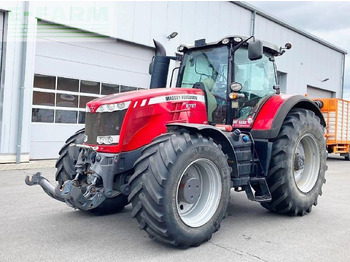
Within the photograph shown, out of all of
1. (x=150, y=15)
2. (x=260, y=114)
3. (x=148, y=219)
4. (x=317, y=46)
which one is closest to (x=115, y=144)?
(x=148, y=219)

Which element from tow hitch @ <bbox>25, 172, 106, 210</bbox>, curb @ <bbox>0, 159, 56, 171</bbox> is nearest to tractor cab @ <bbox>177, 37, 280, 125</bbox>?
tow hitch @ <bbox>25, 172, 106, 210</bbox>

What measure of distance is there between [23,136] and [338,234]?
854 cm

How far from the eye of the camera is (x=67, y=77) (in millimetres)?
11070

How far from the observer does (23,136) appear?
9.95m

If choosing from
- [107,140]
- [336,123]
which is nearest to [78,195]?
[107,140]

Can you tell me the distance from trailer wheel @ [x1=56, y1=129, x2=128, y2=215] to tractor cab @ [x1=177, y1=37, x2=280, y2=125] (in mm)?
1702

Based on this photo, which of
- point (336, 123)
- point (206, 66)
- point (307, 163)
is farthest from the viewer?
point (336, 123)

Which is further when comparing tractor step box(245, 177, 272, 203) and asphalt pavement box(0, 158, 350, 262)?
tractor step box(245, 177, 272, 203)

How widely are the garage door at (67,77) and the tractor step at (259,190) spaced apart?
7747 mm

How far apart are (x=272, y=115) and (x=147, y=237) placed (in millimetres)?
2369

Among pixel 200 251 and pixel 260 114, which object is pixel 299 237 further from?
pixel 260 114

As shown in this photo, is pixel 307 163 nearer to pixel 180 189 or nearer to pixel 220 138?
pixel 220 138

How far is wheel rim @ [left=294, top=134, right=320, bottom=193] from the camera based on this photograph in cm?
534

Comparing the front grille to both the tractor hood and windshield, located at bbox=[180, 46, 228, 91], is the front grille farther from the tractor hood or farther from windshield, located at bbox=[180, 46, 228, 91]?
windshield, located at bbox=[180, 46, 228, 91]
